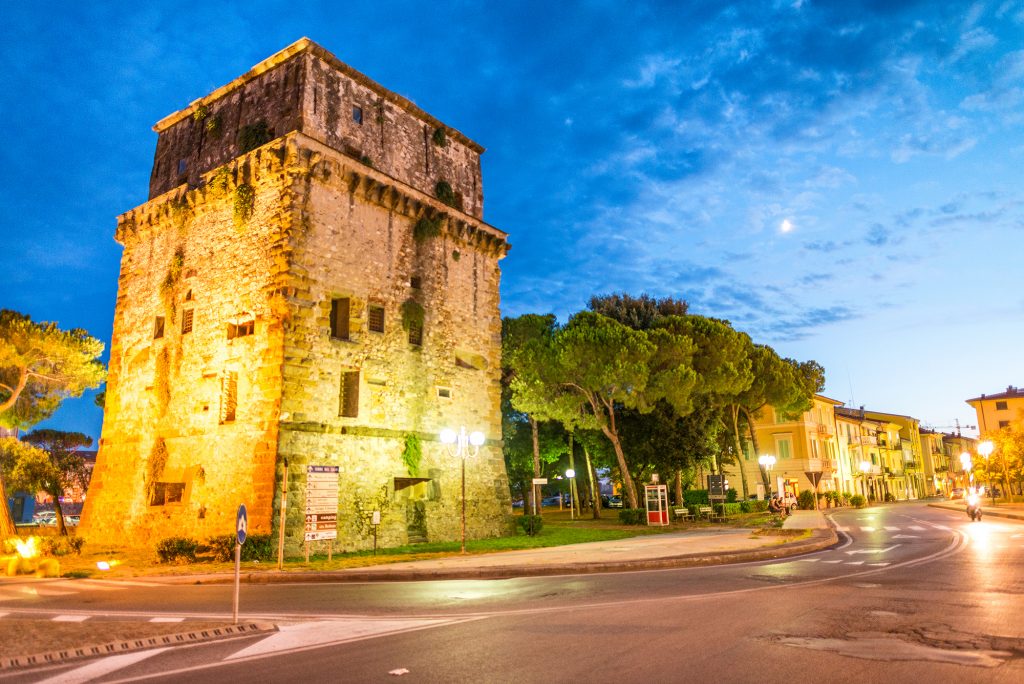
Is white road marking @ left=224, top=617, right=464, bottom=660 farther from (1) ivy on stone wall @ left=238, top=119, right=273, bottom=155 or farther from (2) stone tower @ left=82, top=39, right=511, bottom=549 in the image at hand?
(1) ivy on stone wall @ left=238, top=119, right=273, bottom=155

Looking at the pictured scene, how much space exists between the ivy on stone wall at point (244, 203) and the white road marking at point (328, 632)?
17.4 meters

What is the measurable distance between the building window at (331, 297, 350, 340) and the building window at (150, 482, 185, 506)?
7.16 m

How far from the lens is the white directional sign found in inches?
689

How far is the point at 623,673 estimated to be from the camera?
581 centimetres

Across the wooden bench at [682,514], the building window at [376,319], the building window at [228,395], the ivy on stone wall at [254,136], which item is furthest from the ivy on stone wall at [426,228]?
the wooden bench at [682,514]

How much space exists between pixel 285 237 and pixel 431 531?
Result: 1133 centimetres

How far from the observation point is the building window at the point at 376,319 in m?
23.5

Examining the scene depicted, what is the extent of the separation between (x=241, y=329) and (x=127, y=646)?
1565 centimetres

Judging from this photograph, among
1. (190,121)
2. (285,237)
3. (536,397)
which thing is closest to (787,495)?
(536,397)

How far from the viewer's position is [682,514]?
33500mm

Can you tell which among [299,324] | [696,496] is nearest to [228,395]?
[299,324]

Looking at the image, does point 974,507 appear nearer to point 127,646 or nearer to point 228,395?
point 228,395

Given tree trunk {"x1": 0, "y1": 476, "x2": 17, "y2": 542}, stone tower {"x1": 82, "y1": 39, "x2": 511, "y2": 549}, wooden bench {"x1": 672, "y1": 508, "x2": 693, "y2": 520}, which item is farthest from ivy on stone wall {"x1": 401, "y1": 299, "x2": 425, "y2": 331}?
wooden bench {"x1": 672, "y1": 508, "x2": 693, "y2": 520}

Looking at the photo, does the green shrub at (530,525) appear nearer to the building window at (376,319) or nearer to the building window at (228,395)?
the building window at (376,319)
